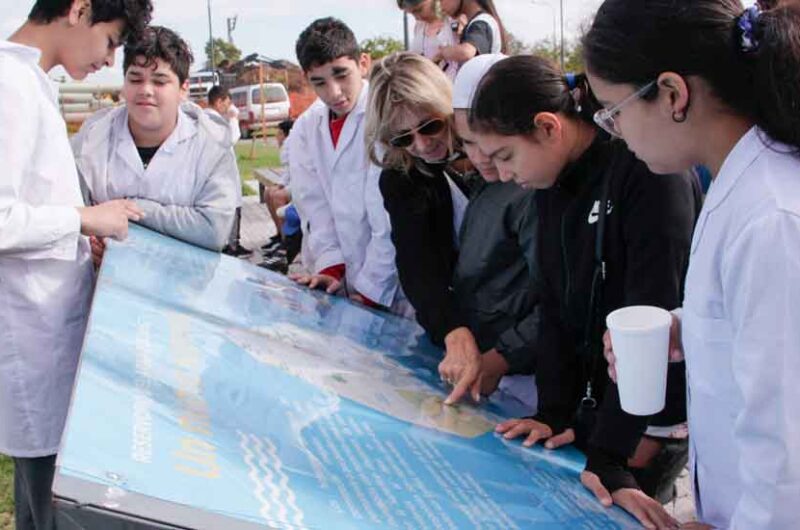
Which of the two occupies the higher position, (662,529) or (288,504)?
(288,504)

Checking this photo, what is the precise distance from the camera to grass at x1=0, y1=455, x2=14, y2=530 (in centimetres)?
302

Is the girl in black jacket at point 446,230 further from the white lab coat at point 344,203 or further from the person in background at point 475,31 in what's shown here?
the person in background at point 475,31

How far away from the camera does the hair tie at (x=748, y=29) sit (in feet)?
3.63

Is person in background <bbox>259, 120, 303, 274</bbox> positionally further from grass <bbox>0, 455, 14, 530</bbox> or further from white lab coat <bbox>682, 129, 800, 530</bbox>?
white lab coat <bbox>682, 129, 800, 530</bbox>

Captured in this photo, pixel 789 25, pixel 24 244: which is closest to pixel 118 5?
pixel 24 244

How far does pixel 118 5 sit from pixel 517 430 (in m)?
1.61

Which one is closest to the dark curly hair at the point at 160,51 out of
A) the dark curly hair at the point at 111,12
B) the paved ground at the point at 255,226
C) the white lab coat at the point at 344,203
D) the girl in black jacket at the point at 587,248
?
the dark curly hair at the point at 111,12

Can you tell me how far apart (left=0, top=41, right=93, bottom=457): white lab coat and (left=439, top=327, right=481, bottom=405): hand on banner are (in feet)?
3.36

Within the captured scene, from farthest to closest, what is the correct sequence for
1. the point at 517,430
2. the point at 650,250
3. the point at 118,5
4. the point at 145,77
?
the point at 145,77 → the point at 118,5 → the point at 517,430 → the point at 650,250

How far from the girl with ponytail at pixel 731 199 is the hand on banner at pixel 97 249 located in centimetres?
173

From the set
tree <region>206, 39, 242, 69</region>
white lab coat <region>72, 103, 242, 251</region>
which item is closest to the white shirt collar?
white lab coat <region>72, 103, 242, 251</region>

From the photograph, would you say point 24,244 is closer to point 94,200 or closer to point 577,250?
point 94,200

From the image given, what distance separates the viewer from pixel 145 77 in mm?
2717

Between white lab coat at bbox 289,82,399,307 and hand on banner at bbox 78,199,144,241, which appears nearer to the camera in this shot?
hand on banner at bbox 78,199,144,241
